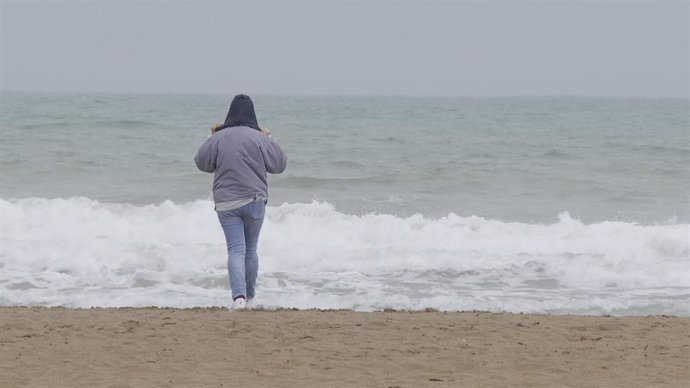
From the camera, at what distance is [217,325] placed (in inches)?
242

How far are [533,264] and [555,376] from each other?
5.40 metres

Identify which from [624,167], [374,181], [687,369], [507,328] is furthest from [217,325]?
[624,167]

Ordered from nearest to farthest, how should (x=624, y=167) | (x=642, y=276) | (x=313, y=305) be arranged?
(x=313, y=305), (x=642, y=276), (x=624, y=167)

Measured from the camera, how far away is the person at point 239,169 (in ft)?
21.1

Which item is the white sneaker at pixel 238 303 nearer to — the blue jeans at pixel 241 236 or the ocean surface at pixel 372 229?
the blue jeans at pixel 241 236

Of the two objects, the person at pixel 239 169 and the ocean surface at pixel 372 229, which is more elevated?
the person at pixel 239 169

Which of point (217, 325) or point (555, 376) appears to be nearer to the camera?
point (555, 376)

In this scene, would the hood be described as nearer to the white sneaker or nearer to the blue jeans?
the blue jeans

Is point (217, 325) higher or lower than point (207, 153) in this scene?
lower

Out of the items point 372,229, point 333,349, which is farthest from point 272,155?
point 372,229

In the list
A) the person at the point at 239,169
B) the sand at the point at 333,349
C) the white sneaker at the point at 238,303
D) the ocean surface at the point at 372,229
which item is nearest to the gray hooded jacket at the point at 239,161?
the person at the point at 239,169

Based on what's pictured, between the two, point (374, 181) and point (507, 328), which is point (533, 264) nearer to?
point (507, 328)

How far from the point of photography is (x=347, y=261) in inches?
416

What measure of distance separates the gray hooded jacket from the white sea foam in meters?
2.23
